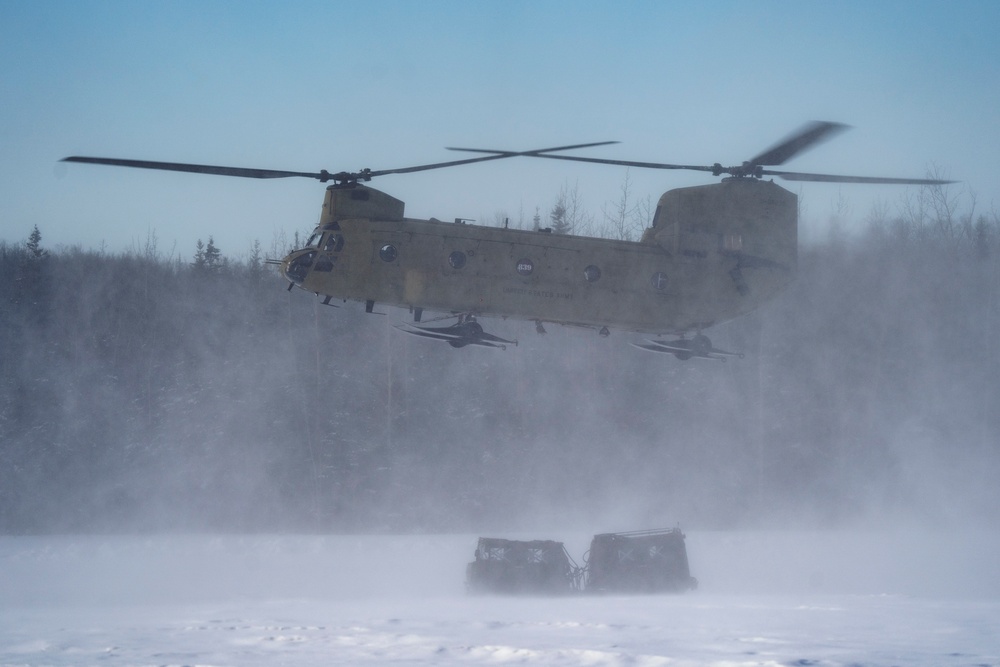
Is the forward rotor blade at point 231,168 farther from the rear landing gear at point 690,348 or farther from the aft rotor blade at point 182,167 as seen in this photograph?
the rear landing gear at point 690,348

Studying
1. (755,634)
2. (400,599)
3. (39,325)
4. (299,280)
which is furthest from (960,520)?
(39,325)

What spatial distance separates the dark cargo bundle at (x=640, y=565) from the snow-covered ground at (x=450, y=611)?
59cm

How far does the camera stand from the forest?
116ft

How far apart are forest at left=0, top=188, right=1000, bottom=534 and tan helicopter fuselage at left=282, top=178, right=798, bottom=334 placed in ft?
76.3

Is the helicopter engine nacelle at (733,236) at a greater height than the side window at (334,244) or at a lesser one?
greater

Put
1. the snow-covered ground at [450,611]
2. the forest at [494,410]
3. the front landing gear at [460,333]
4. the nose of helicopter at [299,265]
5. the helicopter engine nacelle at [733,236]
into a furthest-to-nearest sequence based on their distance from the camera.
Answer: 1. the forest at [494,410]
2. the helicopter engine nacelle at [733,236]
3. the front landing gear at [460,333]
4. the nose of helicopter at [299,265]
5. the snow-covered ground at [450,611]

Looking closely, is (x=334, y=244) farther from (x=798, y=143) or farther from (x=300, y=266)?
(x=798, y=143)

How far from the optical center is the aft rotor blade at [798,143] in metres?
11.5

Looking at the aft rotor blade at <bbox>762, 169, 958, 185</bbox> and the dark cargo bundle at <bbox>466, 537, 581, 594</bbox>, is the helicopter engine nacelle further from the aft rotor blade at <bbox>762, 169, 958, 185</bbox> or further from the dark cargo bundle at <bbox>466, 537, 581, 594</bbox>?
the dark cargo bundle at <bbox>466, 537, 581, 594</bbox>

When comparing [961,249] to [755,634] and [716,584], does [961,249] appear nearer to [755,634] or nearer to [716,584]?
[716,584]

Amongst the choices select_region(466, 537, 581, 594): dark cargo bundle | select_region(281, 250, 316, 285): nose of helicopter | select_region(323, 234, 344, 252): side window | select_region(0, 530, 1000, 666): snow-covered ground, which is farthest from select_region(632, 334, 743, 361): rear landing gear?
select_region(466, 537, 581, 594): dark cargo bundle

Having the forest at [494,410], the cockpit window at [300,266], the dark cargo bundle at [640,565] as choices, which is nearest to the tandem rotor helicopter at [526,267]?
the cockpit window at [300,266]

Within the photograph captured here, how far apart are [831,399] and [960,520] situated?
6.77 meters

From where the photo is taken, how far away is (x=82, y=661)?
8500 mm
